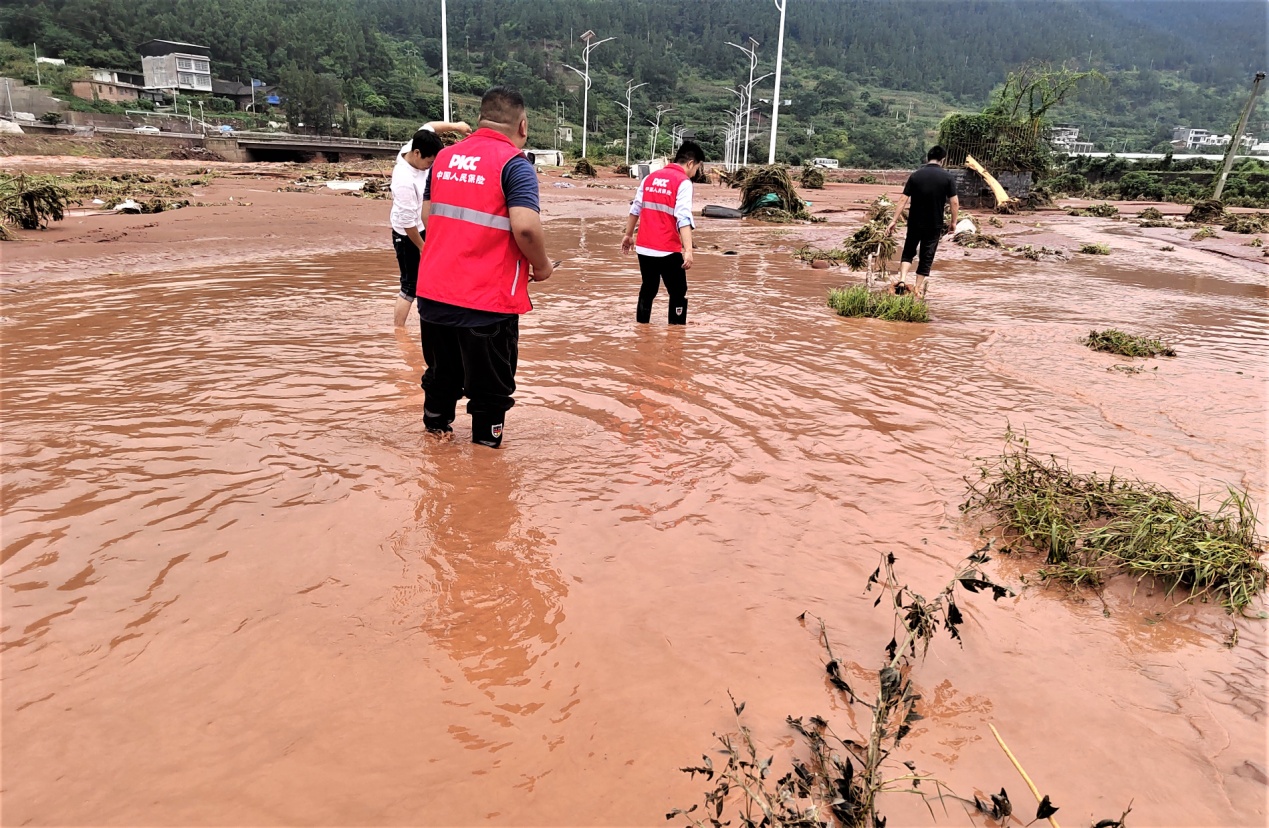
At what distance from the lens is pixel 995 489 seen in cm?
372

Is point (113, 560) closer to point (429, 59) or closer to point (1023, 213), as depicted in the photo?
point (1023, 213)

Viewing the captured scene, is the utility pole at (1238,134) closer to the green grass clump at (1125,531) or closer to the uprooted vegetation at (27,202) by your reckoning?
the green grass clump at (1125,531)

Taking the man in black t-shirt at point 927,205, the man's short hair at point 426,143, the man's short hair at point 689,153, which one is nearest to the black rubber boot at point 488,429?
the man's short hair at point 426,143

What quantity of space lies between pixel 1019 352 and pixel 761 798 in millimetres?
6381

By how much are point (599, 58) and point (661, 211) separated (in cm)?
16117

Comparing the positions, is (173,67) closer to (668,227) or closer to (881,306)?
(668,227)

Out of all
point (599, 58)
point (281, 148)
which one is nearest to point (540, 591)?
point (281, 148)

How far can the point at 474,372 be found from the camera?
386cm

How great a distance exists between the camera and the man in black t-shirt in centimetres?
874

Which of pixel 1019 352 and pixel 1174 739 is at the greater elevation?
pixel 1019 352

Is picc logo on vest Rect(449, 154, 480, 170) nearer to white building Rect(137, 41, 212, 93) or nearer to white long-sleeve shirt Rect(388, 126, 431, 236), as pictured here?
white long-sleeve shirt Rect(388, 126, 431, 236)

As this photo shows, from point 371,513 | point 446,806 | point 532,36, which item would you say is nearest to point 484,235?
point 371,513

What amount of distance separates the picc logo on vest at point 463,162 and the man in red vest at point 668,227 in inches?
118

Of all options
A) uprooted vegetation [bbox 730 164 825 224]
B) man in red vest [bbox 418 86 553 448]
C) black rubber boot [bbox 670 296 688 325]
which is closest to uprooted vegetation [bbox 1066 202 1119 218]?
uprooted vegetation [bbox 730 164 825 224]
